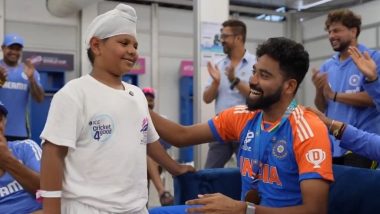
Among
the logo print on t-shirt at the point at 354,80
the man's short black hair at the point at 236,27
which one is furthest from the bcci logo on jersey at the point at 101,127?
the man's short black hair at the point at 236,27

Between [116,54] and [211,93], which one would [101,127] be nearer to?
[116,54]

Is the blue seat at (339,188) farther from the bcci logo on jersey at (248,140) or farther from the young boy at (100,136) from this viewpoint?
the young boy at (100,136)

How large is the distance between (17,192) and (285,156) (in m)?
A: 1.15

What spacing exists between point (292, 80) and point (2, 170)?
1273mm

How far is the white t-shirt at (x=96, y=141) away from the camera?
142 centimetres

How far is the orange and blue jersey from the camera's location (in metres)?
1.59

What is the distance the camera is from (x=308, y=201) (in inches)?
60.4

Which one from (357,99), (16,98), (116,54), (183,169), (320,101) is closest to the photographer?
(116,54)

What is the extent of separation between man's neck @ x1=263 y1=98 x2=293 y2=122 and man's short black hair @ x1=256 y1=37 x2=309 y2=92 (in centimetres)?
11

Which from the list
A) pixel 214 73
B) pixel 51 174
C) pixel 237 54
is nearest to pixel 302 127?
pixel 51 174

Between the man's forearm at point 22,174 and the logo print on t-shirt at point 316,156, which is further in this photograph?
the man's forearm at point 22,174

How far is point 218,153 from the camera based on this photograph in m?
3.30

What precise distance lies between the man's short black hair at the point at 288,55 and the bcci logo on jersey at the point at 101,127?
0.70 metres

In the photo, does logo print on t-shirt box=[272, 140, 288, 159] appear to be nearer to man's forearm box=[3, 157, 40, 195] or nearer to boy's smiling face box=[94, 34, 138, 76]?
boy's smiling face box=[94, 34, 138, 76]
